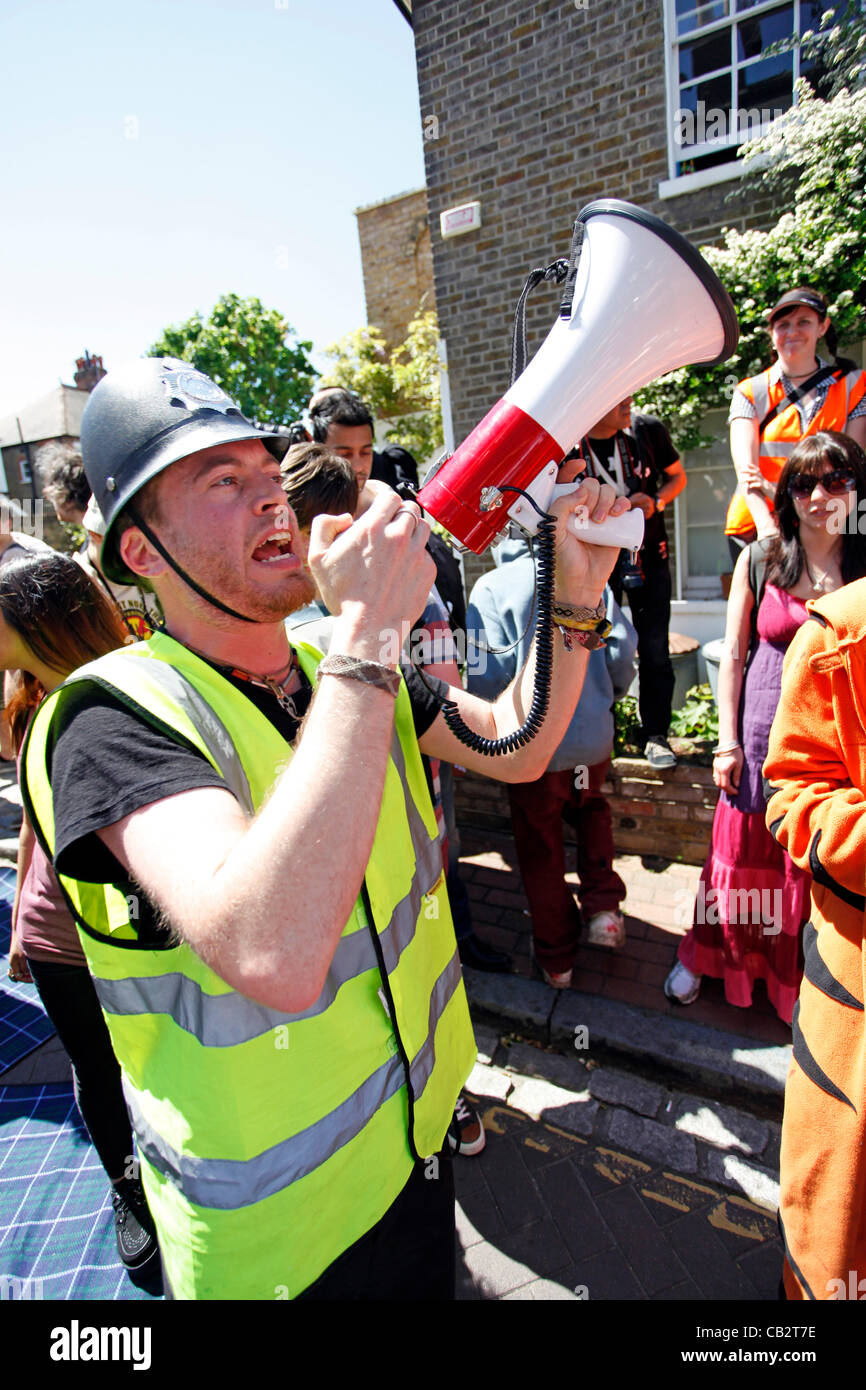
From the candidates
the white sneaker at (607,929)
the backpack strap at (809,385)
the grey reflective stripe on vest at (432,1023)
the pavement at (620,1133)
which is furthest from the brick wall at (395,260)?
the grey reflective stripe on vest at (432,1023)

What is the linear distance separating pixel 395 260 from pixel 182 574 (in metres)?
19.7

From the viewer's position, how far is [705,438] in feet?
18.0

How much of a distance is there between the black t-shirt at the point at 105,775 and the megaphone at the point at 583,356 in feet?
2.20

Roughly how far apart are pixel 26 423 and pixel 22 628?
32.3 metres

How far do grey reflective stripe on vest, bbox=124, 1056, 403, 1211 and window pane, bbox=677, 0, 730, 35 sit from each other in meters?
7.50

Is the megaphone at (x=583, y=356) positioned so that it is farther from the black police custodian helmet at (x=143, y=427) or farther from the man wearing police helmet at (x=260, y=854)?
the black police custodian helmet at (x=143, y=427)

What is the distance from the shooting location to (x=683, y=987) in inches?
120

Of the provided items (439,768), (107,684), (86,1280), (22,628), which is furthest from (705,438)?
(86,1280)

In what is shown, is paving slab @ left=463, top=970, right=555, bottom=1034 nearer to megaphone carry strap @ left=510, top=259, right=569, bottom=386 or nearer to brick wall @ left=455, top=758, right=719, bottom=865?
brick wall @ left=455, top=758, right=719, bottom=865

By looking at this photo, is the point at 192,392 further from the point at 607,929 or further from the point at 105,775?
the point at 607,929

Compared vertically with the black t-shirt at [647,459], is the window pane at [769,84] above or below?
above

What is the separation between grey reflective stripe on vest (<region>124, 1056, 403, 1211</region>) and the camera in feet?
3.68

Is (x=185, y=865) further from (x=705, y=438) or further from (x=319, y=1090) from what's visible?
(x=705, y=438)

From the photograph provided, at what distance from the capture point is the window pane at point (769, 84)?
17.6 ft
